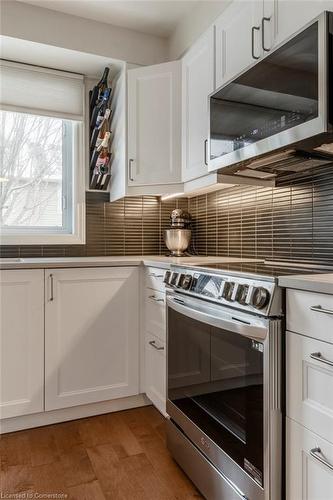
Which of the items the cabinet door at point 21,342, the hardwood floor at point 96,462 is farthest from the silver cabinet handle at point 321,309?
the cabinet door at point 21,342

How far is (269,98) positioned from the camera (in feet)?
4.66

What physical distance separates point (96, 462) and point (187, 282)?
941 mm

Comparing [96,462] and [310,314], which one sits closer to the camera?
[310,314]

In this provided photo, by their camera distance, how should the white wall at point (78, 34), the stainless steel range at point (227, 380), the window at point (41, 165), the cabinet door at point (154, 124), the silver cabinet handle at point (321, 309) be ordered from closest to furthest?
1. the silver cabinet handle at point (321, 309)
2. the stainless steel range at point (227, 380)
3. the white wall at point (78, 34)
4. the cabinet door at point (154, 124)
5. the window at point (41, 165)

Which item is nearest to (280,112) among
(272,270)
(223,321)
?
(272,270)

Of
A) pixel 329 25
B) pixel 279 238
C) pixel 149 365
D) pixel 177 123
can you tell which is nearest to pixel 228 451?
pixel 149 365

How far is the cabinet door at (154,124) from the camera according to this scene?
2.36 metres

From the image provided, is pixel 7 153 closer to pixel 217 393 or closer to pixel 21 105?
pixel 21 105

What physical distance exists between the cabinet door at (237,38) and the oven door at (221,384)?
113cm

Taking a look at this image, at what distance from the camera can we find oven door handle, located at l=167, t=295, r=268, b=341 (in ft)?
3.79

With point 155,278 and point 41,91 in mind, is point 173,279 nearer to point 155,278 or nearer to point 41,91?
point 155,278

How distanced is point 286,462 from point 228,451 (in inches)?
9.2

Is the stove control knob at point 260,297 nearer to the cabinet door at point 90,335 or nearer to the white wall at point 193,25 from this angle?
the cabinet door at point 90,335

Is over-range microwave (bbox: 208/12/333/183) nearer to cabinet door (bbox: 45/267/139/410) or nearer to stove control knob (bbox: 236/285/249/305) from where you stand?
stove control knob (bbox: 236/285/249/305)
